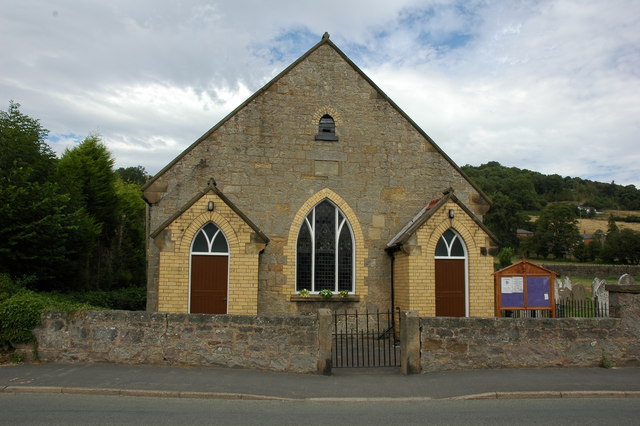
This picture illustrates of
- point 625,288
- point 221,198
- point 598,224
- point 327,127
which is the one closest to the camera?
point 625,288

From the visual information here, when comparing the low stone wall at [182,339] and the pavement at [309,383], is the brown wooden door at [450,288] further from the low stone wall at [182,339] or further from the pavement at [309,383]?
the low stone wall at [182,339]

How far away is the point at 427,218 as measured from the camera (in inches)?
543

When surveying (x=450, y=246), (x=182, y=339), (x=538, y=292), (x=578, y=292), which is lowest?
(x=182, y=339)

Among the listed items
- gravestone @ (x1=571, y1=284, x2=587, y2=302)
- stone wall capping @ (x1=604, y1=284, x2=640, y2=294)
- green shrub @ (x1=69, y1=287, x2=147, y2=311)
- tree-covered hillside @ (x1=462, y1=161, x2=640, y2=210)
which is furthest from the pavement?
tree-covered hillside @ (x1=462, y1=161, x2=640, y2=210)

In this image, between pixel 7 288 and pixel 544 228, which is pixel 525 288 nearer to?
pixel 7 288

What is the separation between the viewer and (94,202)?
79.5 feet

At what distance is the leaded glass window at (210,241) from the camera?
1332 centimetres

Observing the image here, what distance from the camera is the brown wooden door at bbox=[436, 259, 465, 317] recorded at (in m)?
14.1

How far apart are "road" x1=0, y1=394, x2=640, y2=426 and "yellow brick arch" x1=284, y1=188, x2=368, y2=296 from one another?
651cm

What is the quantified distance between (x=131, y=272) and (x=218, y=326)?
20.1m

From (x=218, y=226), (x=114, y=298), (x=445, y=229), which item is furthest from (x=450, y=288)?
(x=114, y=298)

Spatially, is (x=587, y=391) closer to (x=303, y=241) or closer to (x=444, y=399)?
(x=444, y=399)

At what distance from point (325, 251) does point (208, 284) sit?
3.66 meters

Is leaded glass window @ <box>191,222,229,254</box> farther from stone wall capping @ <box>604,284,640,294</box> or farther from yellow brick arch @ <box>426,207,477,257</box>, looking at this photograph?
stone wall capping @ <box>604,284,640,294</box>
